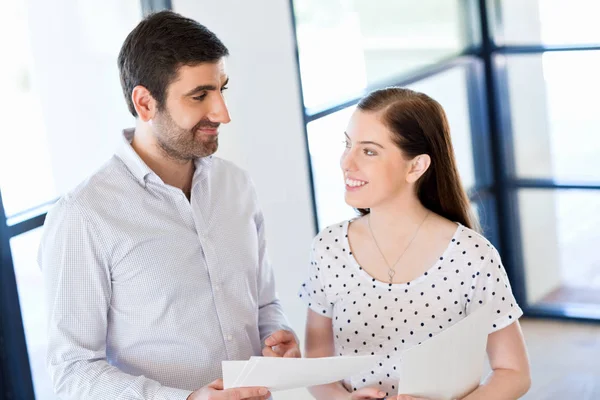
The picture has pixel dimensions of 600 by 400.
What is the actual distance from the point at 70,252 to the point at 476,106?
3.60 metres

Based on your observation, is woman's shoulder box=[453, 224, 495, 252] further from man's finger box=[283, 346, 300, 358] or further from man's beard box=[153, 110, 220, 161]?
man's beard box=[153, 110, 220, 161]

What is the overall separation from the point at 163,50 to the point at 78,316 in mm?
601

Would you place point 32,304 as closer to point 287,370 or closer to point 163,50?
point 163,50

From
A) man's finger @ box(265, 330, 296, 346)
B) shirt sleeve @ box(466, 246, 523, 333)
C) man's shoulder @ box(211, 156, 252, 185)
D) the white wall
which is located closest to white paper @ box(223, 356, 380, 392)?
man's finger @ box(265, 330, 296, 346)

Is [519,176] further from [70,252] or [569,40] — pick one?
[70,252]

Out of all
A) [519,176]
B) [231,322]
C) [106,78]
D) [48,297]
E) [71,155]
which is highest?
[106,78]

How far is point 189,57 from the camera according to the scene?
206cm

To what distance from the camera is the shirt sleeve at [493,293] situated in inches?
83.0

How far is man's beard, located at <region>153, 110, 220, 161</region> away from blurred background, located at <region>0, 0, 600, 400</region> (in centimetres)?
66

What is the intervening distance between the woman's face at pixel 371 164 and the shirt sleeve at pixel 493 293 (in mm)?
271

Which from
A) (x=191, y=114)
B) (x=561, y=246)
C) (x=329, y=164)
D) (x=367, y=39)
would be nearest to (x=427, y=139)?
(x=191, y=114)

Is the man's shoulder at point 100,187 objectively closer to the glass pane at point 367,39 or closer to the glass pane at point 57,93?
the glass pane at point 57,93

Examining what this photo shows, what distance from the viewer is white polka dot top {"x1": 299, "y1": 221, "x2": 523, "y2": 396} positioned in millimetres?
2113

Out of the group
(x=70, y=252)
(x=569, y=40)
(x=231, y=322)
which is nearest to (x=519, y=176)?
(x=569, y=40)
